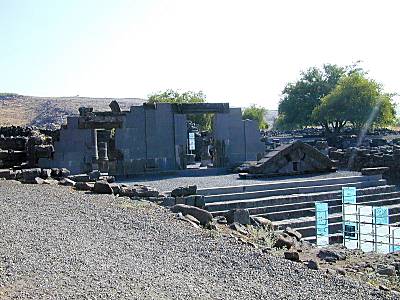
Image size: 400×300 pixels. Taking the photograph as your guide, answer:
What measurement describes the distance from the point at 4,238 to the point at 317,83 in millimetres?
61385

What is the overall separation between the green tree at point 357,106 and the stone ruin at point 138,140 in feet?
102

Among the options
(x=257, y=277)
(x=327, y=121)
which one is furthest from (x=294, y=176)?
(x=327, y=121)

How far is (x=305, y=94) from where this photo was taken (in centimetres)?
6538

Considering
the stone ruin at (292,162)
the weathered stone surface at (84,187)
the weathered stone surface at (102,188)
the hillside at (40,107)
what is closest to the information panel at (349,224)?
the weathered stone surface at (102,188)

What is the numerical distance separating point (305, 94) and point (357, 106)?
533 inches

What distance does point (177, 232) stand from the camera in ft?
30.6

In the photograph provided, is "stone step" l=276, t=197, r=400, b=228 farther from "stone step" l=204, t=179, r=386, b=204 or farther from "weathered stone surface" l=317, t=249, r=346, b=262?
"weathered stone surface" l=317, t=249, r=346, b=262

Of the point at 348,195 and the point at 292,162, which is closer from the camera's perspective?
the point at 348,195

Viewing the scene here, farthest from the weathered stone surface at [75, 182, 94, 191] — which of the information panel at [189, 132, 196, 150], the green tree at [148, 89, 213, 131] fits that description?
the green tree at [148, 89, 213, 131]

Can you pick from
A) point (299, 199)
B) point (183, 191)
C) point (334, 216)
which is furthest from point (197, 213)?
point (334, 216)

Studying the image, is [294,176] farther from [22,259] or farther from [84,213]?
[22,259]

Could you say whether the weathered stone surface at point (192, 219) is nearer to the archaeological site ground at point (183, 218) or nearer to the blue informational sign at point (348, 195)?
the archaeological site ground at point (183, 218)

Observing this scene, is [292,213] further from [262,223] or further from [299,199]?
[262,223]

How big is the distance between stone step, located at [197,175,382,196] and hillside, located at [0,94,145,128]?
65.6 metres
